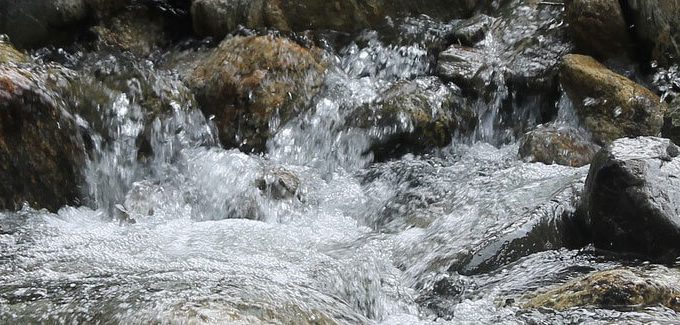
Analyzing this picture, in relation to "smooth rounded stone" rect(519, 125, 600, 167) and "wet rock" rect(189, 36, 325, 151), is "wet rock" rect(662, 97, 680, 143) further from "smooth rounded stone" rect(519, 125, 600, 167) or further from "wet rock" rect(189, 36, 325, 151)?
"wet rock" rect(189, 36, 325, 151)

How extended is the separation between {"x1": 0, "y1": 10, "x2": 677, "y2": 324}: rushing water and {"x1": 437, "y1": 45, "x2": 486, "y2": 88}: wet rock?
308mm

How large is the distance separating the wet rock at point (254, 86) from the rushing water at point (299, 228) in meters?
0.17

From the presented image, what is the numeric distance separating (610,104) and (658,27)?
1.19 m

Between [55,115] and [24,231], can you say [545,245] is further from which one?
[55,115]

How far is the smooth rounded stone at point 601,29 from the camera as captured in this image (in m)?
7.62

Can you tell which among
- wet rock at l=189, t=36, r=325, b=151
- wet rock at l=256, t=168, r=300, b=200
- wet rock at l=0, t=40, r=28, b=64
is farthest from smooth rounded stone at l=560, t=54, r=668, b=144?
wet rock at l=0, t=40, r=28, b=64

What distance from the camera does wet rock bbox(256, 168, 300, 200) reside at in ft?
21.6

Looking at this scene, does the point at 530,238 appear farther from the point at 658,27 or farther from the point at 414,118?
the point at 658,27

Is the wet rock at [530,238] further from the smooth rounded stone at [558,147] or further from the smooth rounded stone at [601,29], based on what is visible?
the smooth rounded stone at [601,29]

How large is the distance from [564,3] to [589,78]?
1.54 m

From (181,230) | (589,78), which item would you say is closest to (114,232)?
(181,230)

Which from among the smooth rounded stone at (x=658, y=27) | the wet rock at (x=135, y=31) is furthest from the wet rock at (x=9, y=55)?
the smooth rounded stone at (x=658, y=27)

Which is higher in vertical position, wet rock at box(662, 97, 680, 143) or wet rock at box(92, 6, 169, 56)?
wet rock at box(92, 6, 169, 56)

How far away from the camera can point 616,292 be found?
12.3ft
